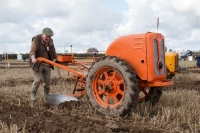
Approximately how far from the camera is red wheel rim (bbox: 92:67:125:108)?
18.1 feet

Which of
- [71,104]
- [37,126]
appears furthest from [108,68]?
[37,126]

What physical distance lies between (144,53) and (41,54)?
284 cm

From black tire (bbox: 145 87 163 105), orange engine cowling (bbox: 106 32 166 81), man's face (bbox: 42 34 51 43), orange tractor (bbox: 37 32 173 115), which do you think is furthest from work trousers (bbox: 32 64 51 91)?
black tire (bbox: 145 87 163 105)

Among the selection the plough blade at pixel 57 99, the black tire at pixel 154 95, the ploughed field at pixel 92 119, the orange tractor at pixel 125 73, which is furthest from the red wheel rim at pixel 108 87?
the plough blade at pixel 57 99

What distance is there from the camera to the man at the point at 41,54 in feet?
22.9

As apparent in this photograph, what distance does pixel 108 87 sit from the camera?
5531 millimetres

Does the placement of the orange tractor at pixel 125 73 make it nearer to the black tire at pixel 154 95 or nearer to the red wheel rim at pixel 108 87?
the red wheel rim at pixel 108 87

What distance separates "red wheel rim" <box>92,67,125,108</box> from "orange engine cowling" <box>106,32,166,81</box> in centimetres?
35

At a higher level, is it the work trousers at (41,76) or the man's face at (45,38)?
the man's face at (45,38)

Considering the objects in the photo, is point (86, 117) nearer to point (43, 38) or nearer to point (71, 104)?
point (71, 104)

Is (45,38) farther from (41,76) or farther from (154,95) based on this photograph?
(154,95)

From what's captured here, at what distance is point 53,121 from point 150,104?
2124mm

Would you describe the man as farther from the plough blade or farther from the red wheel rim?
the red wheel rim

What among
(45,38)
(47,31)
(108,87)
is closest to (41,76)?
(45,38)
